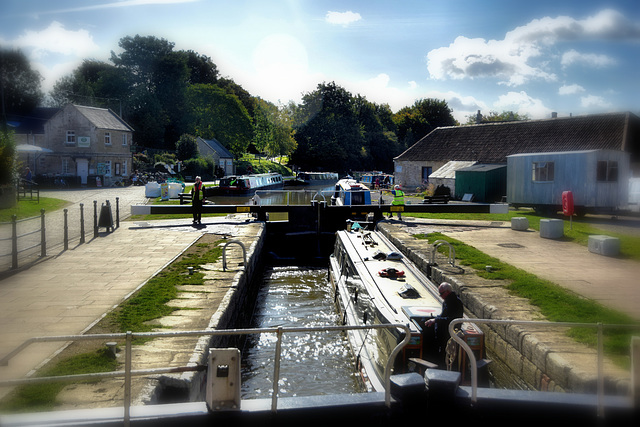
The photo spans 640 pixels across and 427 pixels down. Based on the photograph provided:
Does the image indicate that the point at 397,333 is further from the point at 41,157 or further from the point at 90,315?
the point at 41,157

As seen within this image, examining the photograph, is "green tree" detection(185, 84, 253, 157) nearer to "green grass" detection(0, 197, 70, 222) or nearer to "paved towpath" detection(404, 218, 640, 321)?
"green grass" detection(0, 197, 70, 222)

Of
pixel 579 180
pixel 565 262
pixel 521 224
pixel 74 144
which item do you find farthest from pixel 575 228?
pixel 74 144

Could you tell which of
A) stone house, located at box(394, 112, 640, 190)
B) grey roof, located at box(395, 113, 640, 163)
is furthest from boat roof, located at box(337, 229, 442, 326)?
grey roof, located at box(395, 113, 640, 163)

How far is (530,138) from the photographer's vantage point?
3322 centimetres

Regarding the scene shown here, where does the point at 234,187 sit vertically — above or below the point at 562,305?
above

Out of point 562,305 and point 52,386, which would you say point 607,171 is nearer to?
point 562,305

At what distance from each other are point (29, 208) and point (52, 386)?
18.2m

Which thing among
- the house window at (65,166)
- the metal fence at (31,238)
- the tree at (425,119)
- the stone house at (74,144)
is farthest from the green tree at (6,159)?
the tree at (425,119)

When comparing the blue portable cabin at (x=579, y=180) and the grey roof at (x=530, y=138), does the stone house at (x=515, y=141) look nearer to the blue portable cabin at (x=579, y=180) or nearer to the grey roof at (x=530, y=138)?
the grey roof at (x=530, y=138)

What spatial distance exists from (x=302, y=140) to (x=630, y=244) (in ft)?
169

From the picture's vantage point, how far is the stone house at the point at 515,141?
86.9 feet

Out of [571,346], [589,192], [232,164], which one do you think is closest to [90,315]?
[571,346]

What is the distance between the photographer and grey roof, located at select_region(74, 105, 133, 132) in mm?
41062

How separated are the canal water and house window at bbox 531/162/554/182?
11657mm
